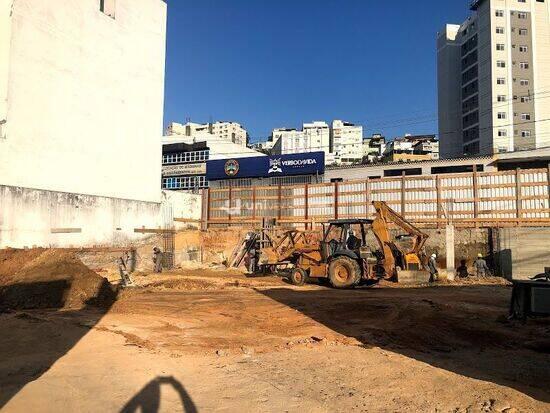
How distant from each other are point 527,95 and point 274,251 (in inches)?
3076

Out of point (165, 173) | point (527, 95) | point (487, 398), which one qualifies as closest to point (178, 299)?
point (487, 398)

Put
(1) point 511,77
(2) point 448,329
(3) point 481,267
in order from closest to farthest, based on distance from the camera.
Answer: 1. (2) point 448,329
2. (3) point 481,267
3. (1) point 511,77

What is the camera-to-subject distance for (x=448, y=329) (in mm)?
9789

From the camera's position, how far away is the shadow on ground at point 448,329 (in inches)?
280

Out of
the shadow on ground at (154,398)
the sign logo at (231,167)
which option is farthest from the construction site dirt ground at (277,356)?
the sign logo at (231,167)

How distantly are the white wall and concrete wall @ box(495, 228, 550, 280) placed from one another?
20266 mm

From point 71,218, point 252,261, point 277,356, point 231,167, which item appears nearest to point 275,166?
point 231,167

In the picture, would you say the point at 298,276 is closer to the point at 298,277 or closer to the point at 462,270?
the point at 298,277

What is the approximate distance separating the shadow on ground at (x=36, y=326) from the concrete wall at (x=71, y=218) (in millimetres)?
7883

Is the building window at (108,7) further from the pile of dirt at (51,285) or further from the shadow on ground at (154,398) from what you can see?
the shadow on ground at (154,398)

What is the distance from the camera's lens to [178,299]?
47.3ft

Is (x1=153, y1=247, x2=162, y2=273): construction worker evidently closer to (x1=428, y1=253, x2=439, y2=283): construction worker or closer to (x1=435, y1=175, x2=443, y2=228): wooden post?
(x1=428, y1=253, x2=439, y2=283): construction worker

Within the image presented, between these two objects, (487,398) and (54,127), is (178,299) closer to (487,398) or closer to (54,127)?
(487,398)

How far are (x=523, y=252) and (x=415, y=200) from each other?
6063mm
